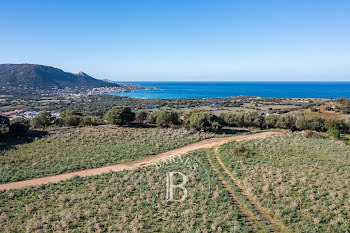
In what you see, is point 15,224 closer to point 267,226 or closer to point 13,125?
point 267,226

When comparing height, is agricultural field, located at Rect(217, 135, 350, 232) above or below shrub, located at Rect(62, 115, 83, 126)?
below

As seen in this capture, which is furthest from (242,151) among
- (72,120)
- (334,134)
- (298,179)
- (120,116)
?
(72,120)

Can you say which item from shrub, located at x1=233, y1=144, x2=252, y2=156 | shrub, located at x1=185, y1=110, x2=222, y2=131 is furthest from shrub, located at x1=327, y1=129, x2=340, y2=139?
shrub, located at x1=233, y1=144, x2=252, y2=156

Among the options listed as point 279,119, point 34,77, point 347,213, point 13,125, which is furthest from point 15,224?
point 34,77

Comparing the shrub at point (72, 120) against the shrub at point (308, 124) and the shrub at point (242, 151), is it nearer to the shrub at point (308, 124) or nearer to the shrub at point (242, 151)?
the shrub at point (242, 151)

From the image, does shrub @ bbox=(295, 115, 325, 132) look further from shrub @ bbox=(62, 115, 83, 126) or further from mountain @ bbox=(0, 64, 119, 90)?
mountain @ bbox=(0, 64, 119, 90)

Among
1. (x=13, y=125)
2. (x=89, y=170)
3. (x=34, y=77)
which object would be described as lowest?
(x=89, y=170)

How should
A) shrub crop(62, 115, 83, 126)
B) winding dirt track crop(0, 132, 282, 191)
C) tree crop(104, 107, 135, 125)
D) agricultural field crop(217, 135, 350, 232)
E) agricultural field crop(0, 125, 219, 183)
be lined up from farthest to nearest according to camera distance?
shrub crop(62, 115, 83, 126) → tree crop(104, 107, 135, 125) → agricultural field crop(0, 125, 219, 183) → winding dirt track crop(0, 132, 282, 191) → agricultural field crop(217, 135, 350, 232)

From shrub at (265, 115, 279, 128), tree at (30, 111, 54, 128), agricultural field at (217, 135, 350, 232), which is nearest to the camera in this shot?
agricultural field at (217, 135, 350, 232)
